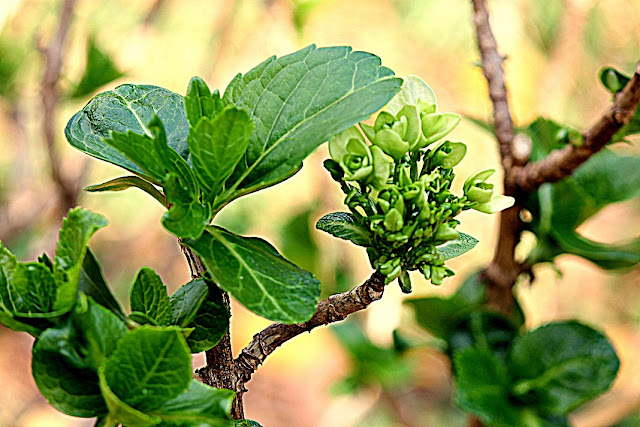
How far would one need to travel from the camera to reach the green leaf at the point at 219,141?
0.68ft

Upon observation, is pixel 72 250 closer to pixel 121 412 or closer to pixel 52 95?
pixel 121 412

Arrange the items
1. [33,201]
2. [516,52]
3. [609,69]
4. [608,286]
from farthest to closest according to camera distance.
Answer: [608,286]
[516,52]
[33,201]
[609,69]

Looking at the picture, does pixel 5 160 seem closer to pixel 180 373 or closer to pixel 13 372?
pixel 13 372

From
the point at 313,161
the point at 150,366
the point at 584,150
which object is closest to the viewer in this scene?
the point at 150,366

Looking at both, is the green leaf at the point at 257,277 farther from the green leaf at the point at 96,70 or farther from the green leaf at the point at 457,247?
the green leaf at the point at 96,70

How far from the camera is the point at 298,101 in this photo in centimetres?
24

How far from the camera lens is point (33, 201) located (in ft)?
2.87

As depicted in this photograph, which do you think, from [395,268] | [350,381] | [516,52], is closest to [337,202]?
[350,381]

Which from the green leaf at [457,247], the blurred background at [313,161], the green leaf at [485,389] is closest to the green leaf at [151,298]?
the green leaf at [457,247]

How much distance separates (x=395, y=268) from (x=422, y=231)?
0.05 feet

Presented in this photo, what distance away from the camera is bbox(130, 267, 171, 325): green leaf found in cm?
23

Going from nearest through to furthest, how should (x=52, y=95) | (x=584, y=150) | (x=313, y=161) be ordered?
1. (x=584, y=150)
2. (x=52, y=95)
3. (x=313, y=161)

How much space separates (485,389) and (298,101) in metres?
0.27

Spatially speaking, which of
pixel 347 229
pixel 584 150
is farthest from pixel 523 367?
pixel 347 229
